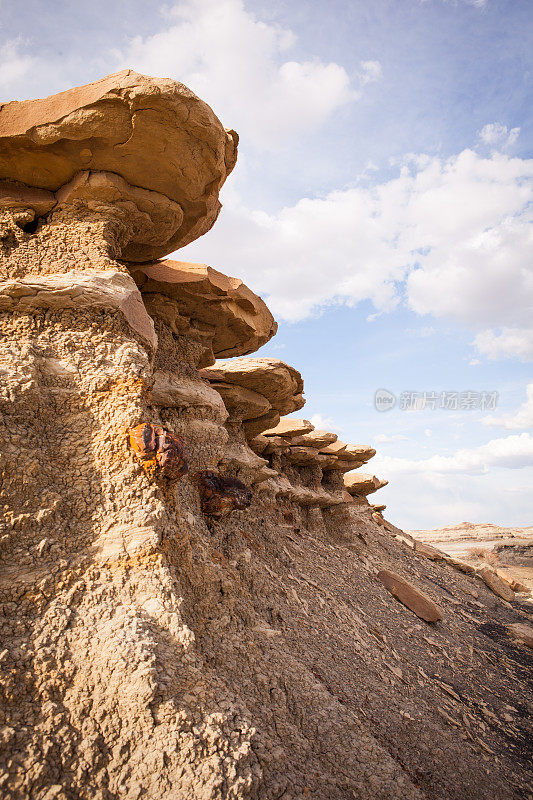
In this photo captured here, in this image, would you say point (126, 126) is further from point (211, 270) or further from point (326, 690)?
point (326, 690)

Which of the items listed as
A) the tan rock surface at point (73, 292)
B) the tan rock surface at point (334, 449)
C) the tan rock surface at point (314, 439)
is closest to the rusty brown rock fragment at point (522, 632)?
the tan rock surface at point (334, 449)

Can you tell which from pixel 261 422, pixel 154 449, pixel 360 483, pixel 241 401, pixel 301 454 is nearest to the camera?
pixel 154 449

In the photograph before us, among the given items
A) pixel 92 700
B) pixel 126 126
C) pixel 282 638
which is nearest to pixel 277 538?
pixel 282 638

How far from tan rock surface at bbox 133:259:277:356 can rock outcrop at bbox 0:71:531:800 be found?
34 millimetres

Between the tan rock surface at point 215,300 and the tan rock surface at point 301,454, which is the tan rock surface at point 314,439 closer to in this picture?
the tan rock surface at point 301,454

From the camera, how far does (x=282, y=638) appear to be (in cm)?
464

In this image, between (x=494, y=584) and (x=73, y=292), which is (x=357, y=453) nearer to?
(x=494, y=584)

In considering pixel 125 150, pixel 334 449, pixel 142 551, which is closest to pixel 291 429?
pixel 334 449

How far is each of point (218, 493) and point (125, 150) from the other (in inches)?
141

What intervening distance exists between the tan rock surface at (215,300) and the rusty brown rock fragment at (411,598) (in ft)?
20.9

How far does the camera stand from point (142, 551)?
3.22m

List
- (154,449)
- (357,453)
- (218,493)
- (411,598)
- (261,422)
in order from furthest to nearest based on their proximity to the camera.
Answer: (357,453) < (411,598) < (261,422) < (218,493) < (154,449)

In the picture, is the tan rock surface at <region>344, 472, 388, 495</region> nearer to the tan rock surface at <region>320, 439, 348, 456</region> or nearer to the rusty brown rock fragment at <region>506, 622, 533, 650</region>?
the tan rock surface at <region>320, 439, 348, 456</region>

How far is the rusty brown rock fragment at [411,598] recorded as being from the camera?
29.7 feet
